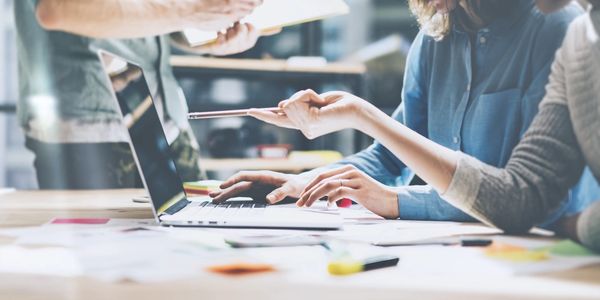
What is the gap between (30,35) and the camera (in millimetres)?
1632

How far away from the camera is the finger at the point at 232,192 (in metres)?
1.13

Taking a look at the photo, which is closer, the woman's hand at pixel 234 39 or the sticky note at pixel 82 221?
the sticky note at pixel 82 221

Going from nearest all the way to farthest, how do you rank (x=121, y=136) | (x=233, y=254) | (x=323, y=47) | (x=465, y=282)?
(x=465, y=282)
(x=233, y=254)
(x=121, y=136)
(x=323, y=47)

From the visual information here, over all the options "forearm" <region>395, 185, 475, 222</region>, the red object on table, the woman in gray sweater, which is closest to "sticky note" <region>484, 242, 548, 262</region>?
the woman in gray sweater

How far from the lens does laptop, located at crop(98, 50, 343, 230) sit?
3.03 feet

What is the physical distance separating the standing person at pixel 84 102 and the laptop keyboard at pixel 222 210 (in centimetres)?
26

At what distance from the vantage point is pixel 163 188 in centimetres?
100

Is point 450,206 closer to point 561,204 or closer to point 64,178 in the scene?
point 561,204

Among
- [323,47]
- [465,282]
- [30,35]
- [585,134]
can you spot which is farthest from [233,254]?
[323,47]

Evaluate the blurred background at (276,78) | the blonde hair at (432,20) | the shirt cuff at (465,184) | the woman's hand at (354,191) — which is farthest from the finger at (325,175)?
the blurred background at (276,78)

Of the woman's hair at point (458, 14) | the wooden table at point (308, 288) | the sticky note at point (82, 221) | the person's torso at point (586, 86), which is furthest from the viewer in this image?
the woman's hair at point (458, 14)

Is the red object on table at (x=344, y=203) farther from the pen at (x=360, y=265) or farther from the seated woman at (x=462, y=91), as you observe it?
the pen at (x=360, y=265)

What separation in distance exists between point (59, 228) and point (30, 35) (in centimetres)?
96

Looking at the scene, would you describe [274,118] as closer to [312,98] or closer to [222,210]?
Result: [312,98]
